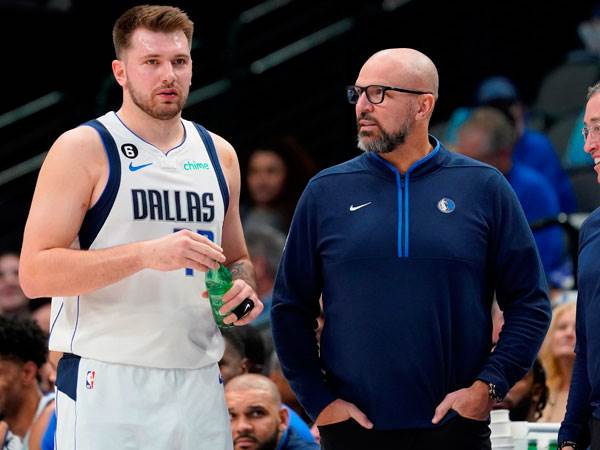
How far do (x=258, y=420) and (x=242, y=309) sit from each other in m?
1.95

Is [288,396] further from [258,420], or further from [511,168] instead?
[511,168]

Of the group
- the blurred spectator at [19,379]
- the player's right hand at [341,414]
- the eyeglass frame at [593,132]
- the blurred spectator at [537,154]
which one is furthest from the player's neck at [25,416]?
the blurred spectator at [537,154]

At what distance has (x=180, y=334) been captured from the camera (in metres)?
3.91

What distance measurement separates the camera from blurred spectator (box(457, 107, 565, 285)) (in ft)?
26.1

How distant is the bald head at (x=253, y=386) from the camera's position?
573 centimetres

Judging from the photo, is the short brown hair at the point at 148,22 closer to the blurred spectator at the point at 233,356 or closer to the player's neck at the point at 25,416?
the blurred spectator at the point at 233,356

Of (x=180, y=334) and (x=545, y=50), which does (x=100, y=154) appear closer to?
(x=180, y=334)

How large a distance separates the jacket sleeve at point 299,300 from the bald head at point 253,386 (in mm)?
1530

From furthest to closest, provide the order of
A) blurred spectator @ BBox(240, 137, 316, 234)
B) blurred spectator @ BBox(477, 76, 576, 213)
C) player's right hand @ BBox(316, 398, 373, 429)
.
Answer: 1. blurred spectator @ BBox(240, 137, 316, 234)
2. blurred spectator @ BBox(477, 76, 576, 213)
3. player's right hand @ BBox(316, 398, 373, 429)

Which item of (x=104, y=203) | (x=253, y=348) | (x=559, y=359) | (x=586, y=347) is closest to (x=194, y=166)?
(x=104, y=203)

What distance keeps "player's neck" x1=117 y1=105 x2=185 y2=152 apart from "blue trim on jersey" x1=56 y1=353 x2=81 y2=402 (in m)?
0.72

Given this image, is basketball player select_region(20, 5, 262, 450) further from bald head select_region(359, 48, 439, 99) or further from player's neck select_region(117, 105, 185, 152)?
bald head select_region(359, 48, 439, 99)

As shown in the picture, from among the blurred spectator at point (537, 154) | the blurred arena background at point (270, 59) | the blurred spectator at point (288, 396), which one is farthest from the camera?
the blurred arena background at point (270, 59)

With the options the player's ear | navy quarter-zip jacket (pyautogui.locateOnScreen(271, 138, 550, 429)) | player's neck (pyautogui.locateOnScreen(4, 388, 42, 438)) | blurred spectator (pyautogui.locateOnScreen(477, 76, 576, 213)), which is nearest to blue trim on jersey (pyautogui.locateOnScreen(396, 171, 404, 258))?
navy quarter-zip jacket (pyautogui.locateOnScreen(271, 138, 550, 429))
